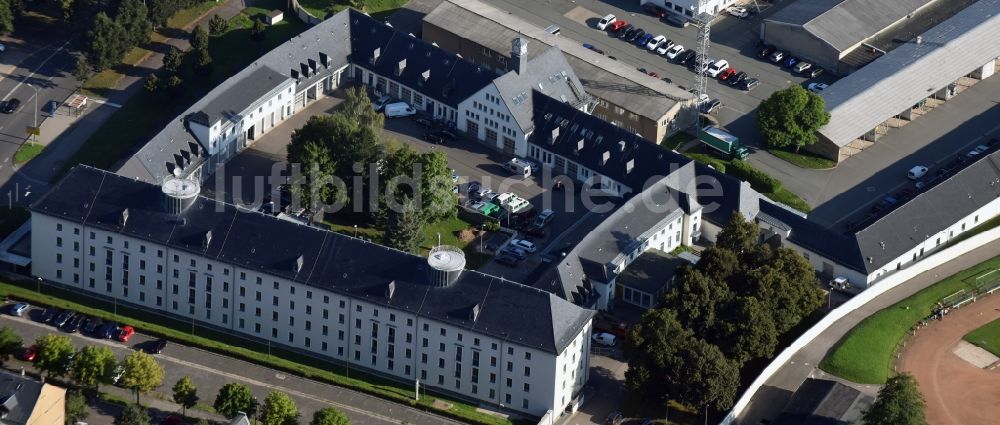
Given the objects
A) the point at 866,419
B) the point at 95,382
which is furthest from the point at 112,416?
the point at 866,419

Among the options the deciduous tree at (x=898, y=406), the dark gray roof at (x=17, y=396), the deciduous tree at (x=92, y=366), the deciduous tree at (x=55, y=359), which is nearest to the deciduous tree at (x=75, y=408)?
the deciduous tree at (x=92, y=366)

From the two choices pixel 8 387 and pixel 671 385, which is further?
pixel 671 385

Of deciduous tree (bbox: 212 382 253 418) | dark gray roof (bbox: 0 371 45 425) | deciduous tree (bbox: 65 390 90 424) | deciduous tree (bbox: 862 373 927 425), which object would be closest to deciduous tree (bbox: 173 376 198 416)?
deciduous tree (bbox: 212 382 253 418)

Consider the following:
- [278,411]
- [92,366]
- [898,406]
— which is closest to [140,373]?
[92,366]

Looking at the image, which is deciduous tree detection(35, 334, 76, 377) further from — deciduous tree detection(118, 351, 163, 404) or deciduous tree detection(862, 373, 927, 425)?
deciduous tree detection(862, 373, 927, 425)

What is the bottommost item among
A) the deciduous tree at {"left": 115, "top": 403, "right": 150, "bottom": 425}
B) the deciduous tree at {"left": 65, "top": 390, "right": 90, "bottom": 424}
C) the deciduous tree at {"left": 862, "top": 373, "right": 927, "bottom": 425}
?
the deciduous tree at {"left": 65, "top": 390, "right": 90, "bottom": 424}

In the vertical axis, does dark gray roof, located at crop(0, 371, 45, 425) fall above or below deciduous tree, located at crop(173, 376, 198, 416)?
above

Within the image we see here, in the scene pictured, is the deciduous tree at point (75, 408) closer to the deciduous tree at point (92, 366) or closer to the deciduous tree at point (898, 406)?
the deciduous tree at point (92, 366)

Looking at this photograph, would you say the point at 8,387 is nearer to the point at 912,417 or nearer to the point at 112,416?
the point at 112,416
